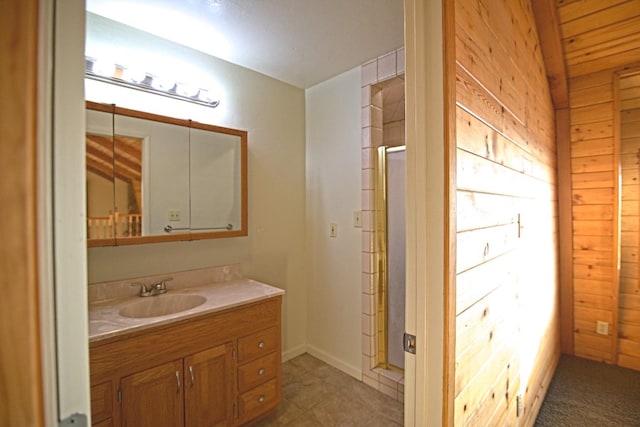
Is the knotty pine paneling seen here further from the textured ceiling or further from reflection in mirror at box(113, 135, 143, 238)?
reflection in mirror at box(113, 135, 143, 238)

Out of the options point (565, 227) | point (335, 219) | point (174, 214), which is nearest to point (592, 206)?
point (565, 227)

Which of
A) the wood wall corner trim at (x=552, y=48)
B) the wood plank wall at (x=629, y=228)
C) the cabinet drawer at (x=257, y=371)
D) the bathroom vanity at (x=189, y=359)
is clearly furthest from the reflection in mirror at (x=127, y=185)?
the wood plank wall at (x=629, y=228)

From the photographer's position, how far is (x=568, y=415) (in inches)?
74.5

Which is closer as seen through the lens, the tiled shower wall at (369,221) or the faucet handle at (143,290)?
the faucet handle at (143,290)

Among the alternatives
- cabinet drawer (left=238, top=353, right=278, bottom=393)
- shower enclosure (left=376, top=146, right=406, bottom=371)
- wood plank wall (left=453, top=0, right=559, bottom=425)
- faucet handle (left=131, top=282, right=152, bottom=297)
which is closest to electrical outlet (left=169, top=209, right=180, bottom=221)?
faucet handle (left=131, top=282, right=152, bottom=297)

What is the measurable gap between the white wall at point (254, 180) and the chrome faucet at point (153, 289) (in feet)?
0.28

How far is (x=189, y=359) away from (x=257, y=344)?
41cm

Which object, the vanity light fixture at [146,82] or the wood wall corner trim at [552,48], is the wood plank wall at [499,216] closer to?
the wood wall corner trim at [552,48]

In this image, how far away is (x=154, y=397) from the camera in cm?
136

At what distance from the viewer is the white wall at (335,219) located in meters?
2.36

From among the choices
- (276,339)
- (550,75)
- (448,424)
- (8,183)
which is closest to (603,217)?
(550,75)

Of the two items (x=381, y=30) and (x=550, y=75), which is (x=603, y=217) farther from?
(x=381, y=30)

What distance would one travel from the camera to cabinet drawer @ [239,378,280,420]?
168cm

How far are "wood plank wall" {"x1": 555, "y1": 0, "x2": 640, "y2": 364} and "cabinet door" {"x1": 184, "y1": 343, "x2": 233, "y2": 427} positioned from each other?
9.67 feet
